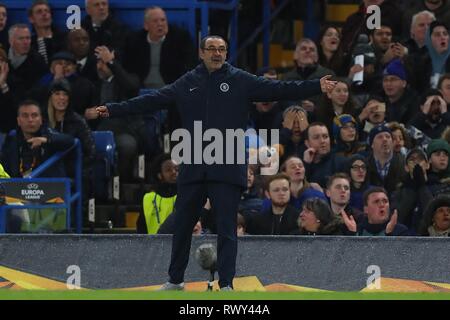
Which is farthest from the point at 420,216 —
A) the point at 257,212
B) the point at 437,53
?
the point at 437,53

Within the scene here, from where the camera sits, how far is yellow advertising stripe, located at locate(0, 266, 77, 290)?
14.6m

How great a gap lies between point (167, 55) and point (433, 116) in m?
2.74

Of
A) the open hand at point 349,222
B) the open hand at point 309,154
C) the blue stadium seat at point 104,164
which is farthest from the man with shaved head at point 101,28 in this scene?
the open hand at point 349,222

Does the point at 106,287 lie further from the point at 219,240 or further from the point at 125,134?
the point at 125,134

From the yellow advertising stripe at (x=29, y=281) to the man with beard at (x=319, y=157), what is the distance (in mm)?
3612

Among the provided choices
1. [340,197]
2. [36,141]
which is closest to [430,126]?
[340,197]

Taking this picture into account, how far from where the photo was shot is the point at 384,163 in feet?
57.5

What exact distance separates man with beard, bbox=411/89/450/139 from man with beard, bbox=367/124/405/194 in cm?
81

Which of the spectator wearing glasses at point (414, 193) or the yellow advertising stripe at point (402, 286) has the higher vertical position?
the spectator wearing glasses at point (414, 193)

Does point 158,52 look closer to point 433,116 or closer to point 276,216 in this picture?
point 433,116

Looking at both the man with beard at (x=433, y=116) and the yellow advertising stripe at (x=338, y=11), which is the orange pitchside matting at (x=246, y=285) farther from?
the yellow advertising stripe at (x=338, y=11)

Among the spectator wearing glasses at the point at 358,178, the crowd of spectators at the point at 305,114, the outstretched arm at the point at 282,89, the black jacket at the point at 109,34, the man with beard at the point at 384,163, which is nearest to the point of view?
the outstretched arm at the point at 282,89

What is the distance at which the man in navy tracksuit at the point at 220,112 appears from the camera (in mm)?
13531

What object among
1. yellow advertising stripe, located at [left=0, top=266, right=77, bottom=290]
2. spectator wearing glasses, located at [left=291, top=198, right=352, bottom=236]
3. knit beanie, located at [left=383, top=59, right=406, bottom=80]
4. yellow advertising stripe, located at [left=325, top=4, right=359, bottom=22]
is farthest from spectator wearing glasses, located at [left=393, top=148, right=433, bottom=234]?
yellow advertising stripe, located at [left=325, top=4, right=359, bottom=22]
